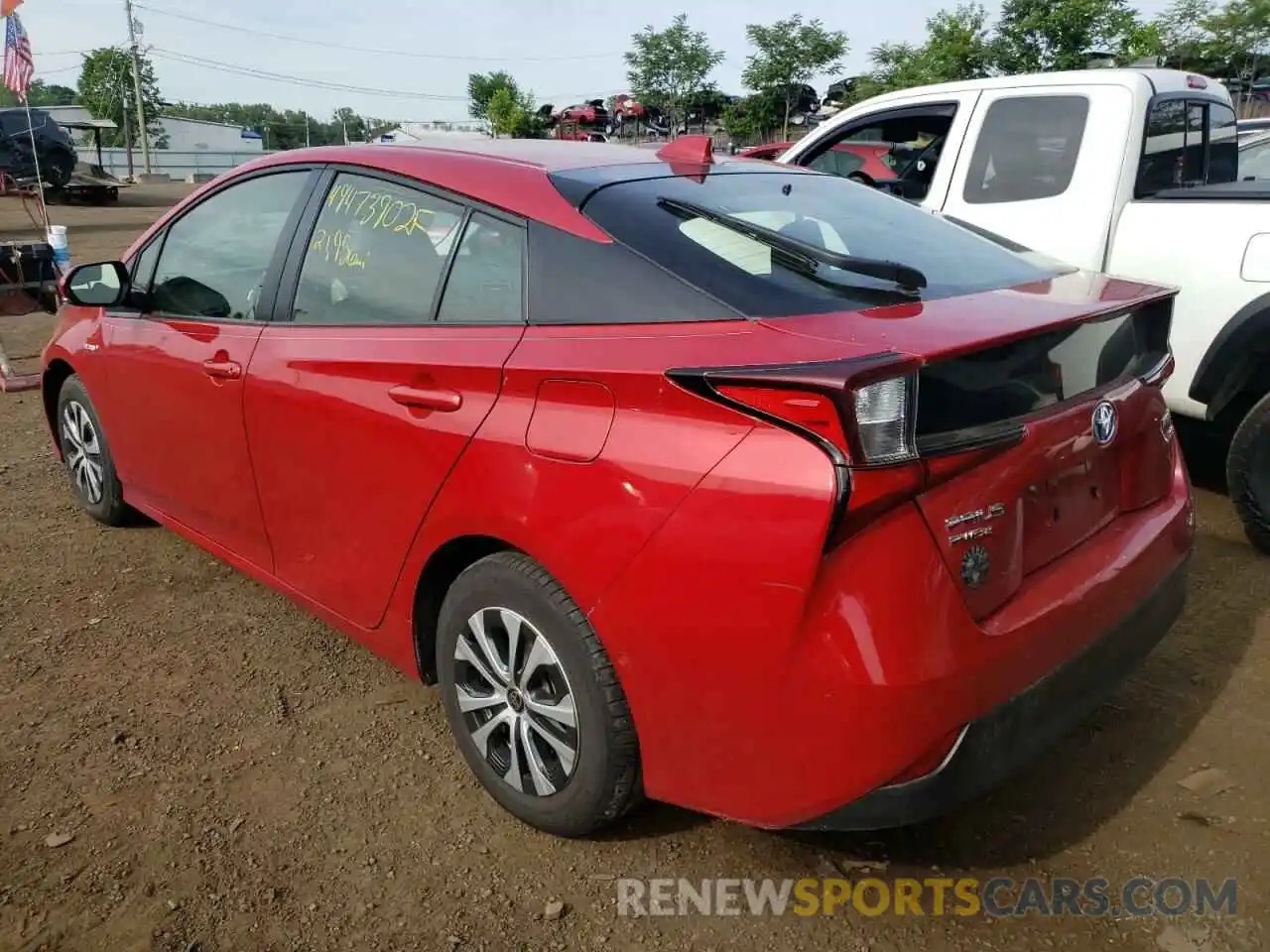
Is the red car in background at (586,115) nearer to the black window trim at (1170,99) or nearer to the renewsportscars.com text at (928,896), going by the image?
the black window trim at (1170,99)

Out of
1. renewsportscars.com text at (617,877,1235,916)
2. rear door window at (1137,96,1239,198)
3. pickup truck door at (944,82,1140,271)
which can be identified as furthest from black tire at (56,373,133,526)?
rear door window at (1137,96,1239,198)

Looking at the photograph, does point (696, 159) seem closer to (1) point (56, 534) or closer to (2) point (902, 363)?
(2) point (902, 363)

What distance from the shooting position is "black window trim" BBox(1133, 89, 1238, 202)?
455 centimetres

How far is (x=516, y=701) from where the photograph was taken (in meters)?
2.39

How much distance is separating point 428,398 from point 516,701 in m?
0.77

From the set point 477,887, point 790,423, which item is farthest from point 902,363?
point 477,887

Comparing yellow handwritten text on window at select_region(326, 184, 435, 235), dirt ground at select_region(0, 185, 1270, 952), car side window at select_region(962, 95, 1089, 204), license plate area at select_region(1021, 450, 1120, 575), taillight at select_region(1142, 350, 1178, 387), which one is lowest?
dirt ground at select_region(0, 185, 1270, 952)

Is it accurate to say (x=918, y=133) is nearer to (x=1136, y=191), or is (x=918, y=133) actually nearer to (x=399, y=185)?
(x=1136, y=191)

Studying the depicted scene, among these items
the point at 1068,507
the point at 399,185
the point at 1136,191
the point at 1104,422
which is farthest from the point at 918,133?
the point at 1068,507

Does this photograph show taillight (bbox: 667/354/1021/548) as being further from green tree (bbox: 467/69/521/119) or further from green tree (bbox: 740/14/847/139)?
green tree (bbox: 467/69/521/119)

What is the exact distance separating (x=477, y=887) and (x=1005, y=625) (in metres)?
1.31

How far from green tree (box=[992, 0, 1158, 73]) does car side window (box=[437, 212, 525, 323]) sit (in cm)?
2519

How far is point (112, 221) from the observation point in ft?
70.4

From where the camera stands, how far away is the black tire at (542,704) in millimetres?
2152
